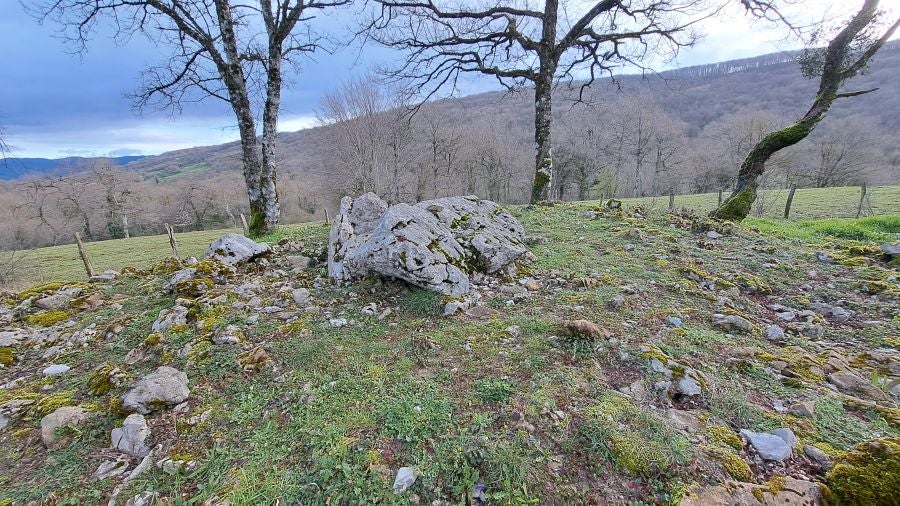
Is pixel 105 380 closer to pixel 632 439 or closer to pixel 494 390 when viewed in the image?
pixel 494 390

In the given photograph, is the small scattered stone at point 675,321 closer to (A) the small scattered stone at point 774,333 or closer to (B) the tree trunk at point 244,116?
(A) the small scattered stone at point 774,333

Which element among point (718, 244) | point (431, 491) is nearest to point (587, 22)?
point (718, 244)

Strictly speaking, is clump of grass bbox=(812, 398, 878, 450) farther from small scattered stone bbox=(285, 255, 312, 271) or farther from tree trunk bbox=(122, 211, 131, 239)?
tree trunk bbox=(122, 211, 131, 239)

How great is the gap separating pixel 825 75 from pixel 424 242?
10.8m

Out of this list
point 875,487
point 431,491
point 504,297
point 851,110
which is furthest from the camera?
point 851,110

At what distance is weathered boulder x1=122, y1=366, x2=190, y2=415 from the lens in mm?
2469

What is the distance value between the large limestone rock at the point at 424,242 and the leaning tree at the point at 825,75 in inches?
277

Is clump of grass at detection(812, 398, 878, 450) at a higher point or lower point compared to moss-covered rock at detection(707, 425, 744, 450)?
lower

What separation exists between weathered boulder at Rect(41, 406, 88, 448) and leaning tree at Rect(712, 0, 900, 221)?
11.8m

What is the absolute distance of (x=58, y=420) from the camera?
2434 mm

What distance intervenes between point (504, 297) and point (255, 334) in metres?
2.80

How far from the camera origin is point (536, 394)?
245 centimetres

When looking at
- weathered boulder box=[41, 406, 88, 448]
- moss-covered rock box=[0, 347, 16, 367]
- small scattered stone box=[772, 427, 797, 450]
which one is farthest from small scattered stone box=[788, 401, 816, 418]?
moss-covered rock box=[0, 347, 16, 367]

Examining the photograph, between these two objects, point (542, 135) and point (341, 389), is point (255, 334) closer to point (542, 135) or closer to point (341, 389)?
point (341, 389)
